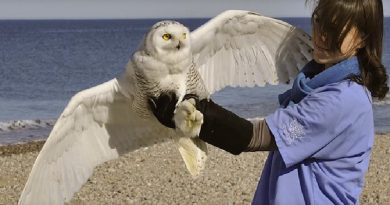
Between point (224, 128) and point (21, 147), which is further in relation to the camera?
point (21, 147)

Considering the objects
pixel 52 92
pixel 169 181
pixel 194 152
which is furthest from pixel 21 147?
pixel 52 92

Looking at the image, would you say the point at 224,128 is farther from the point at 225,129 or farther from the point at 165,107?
the point at 165,107

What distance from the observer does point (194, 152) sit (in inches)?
128

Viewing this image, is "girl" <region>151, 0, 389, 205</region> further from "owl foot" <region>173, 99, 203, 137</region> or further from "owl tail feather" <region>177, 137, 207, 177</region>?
"owl tail feather" <region>177, 137, 207, 177</region>

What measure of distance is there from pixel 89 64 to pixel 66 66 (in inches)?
76.9

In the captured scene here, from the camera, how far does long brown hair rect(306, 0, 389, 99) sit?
97.7 inches

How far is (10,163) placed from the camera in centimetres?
1195

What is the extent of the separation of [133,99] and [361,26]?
1521 millimetres

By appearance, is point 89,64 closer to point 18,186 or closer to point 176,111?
point 18,186

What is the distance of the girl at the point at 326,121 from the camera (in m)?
2.46

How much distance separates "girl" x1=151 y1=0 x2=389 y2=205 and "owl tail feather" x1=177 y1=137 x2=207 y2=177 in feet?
1.95

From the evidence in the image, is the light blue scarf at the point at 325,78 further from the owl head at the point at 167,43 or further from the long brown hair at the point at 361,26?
the owl head at the point at 167,43

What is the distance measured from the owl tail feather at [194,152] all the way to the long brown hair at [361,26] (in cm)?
81

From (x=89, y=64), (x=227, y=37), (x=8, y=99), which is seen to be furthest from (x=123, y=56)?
(x=227, y=37)
